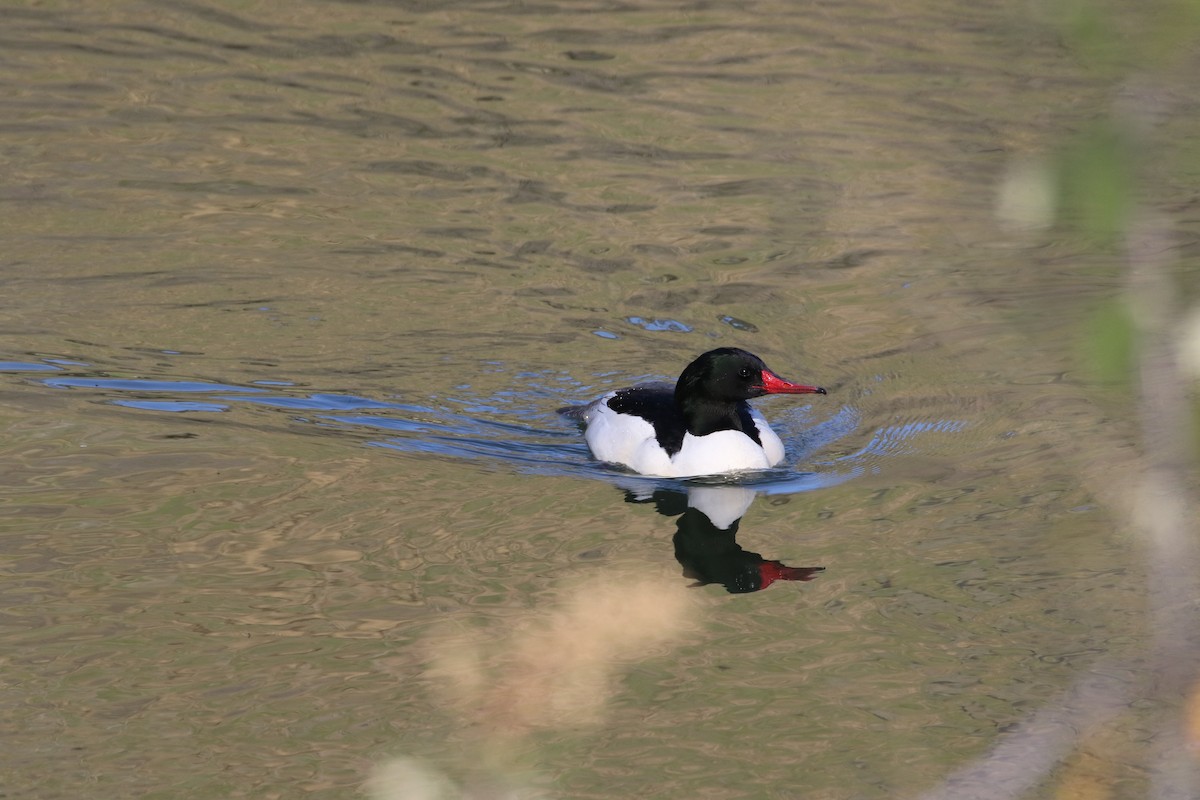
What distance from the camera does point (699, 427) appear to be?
9.09 metres

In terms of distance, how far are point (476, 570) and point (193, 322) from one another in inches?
163

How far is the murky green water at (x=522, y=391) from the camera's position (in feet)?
19.5

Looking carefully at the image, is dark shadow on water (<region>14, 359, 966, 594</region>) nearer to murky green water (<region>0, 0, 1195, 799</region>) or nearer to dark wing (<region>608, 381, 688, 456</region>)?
murky green water (<region>0, 0, 1195, 799</region>)

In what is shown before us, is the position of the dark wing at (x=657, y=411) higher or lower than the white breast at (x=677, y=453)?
higher

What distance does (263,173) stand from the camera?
1341 cm

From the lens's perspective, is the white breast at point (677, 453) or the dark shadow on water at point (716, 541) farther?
the white breast at point (677, 453)

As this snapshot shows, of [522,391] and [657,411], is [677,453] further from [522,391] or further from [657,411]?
[522,391]

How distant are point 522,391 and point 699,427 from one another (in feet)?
4.68

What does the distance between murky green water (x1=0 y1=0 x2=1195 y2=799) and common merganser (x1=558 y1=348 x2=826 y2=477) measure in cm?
24

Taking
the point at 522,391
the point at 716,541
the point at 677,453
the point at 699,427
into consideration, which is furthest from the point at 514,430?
the point at 716,541

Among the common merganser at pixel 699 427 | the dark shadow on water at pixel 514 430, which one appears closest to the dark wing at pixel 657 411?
the common merganser at pixel 699 427

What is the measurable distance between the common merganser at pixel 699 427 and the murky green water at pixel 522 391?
0.78 ft

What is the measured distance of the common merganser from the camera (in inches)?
350

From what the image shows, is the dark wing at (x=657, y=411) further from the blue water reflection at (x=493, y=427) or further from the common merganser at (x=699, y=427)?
the blue water reflection at (x=493, y=427)
